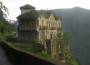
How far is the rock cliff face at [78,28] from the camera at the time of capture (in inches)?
3177

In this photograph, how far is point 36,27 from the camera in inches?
1332

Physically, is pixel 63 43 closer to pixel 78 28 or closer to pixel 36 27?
pixel 36 27

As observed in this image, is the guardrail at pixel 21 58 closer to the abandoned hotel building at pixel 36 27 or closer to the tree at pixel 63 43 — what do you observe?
the abandoned hotel building at pixel 36 27

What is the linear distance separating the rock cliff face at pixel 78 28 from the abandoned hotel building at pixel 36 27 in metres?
35.0

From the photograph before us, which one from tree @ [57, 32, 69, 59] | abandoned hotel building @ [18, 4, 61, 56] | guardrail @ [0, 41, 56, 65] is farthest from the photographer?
tree @ [57, 32, 69, 59]

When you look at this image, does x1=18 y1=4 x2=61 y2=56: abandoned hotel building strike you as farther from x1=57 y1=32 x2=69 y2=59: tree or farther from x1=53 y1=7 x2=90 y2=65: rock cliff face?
x1=53 y1=7 x2=90 y2=65: rock cliff face

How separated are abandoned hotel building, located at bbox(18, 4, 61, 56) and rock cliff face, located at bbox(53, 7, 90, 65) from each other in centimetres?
3498

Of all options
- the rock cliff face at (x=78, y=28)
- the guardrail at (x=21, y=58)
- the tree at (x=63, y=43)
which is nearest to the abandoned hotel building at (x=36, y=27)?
the tree at (x=63, y=43)

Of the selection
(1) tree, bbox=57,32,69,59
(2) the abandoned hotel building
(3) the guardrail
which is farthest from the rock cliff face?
(3) the guardrail

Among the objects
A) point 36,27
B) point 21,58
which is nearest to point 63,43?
point 36,27

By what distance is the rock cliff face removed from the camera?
80.7m

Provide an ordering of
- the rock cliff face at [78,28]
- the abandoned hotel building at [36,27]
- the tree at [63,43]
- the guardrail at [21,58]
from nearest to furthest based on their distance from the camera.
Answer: the guardrail at [21,58]
the abandoned hotel building at [36,27]
the tree at [63,43]
the rock cliff face at [78,28]

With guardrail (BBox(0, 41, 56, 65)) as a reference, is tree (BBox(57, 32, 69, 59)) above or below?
below

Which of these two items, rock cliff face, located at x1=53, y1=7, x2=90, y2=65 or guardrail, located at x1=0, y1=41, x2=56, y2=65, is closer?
guardrail, located at x1=0, y1=41, x2=56, y2=65
